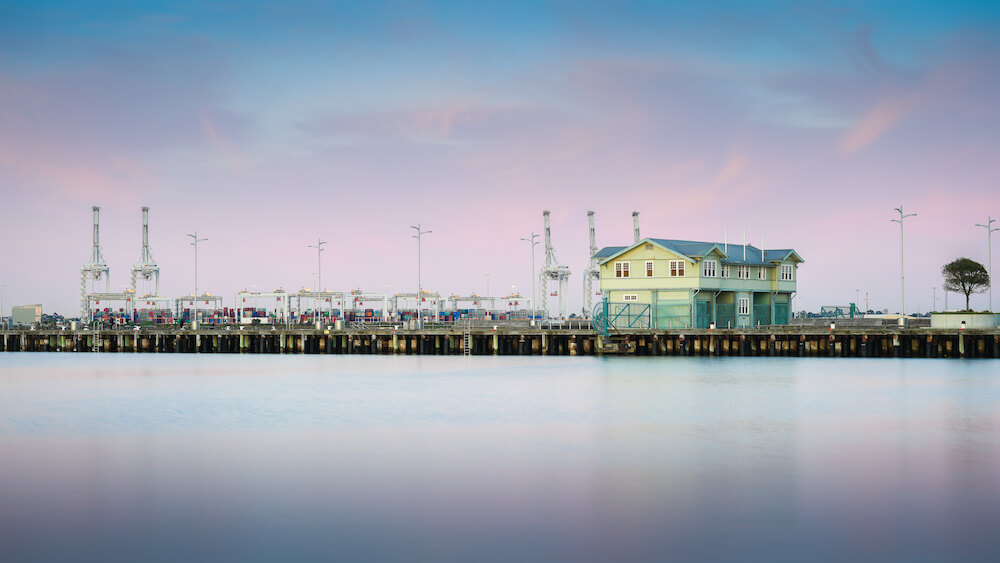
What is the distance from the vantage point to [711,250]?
232 feet

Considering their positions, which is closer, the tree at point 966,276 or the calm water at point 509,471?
the calm water at point 509,471

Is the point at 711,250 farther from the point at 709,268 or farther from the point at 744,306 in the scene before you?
the point at 744,306

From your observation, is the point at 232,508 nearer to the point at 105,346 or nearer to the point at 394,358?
the point at 394,358

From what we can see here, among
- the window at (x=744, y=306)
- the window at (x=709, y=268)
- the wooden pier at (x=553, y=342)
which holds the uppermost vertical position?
the window at (x=709, y=268)

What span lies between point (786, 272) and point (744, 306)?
6.57m

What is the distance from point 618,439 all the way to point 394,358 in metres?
48.9

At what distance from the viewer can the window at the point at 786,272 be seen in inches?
3108

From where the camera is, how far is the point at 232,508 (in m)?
20.6

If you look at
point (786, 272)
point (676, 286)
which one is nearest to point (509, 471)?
point (676, 286)

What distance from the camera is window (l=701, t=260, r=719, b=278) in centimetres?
7050

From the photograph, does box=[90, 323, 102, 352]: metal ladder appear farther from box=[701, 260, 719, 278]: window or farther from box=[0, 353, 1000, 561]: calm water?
box=[701, 260, 719, 278]: window

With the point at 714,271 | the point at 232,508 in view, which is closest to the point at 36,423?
the point at 232,508

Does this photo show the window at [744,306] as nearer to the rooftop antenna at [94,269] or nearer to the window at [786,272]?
the window at [786,272]

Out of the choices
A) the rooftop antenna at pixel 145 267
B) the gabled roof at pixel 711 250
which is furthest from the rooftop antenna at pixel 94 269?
the gabled roof at pixel 711 250
